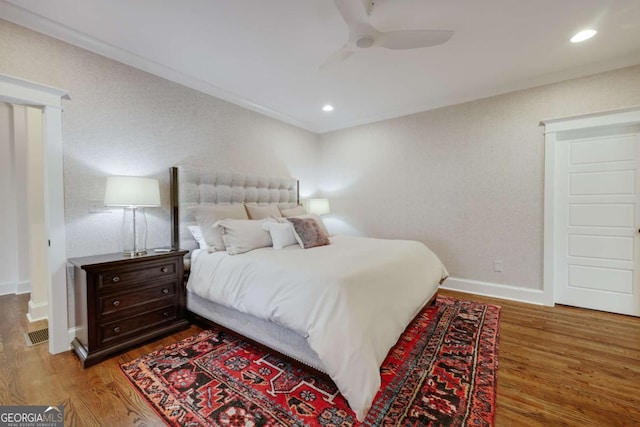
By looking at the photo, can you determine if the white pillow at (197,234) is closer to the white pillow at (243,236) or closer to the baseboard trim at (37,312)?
the white pillow at (243,236)

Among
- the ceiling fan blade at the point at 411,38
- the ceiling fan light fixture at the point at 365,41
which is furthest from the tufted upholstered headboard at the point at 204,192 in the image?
the ceiling fan blade at the point at 411,38

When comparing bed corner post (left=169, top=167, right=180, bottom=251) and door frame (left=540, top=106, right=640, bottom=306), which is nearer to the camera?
bed corner post (left=169, top=167, right=180, bottom=251)

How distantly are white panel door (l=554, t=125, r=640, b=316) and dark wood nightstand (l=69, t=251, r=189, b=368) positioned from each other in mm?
4226

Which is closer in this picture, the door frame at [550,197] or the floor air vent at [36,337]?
the floor air vent at [36,337]

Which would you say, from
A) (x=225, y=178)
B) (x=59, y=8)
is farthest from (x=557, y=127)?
(x=59, y=8)

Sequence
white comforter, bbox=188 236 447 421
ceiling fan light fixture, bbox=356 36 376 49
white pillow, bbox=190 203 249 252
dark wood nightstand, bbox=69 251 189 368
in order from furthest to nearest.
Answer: white pillow, bbox=190 203 249 252 → dark wood nightstand, bbox=69 251 189 368 → ceiling fan light fixture, bbox=356 36 376 49 → white comforter, bbox=188 236 447 421

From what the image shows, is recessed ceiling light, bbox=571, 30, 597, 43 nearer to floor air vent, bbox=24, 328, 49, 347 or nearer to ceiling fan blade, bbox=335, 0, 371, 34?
ceiling fan blade, bbox=335, 0, 371, 34

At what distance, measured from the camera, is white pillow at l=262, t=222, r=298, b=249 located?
8.83 ft

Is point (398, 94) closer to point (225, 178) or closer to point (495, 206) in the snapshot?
point (495, 206)

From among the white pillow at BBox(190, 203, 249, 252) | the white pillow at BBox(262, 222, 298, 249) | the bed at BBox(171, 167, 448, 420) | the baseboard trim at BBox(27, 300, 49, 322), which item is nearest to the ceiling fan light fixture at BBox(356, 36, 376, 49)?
the bed at BBox(171, 167, 448, 420)

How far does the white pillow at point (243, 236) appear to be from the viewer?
252 centimetres

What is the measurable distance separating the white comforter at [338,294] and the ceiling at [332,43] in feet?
5.50

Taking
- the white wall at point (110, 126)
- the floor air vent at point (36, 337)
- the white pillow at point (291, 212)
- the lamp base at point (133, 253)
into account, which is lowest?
the floor air vent at point (36, 337)

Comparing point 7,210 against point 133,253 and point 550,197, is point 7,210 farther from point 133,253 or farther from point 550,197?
point 550,197
